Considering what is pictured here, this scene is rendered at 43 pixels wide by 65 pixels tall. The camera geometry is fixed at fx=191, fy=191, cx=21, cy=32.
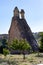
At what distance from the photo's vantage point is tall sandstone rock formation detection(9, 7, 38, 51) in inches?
1761

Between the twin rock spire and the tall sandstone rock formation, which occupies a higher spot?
the twin rock spire

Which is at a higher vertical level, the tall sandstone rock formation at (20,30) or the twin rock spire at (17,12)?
the twin rock spire at (17,12)

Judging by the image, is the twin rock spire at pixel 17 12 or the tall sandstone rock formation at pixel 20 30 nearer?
the tall sandstone rock formation at pixel 20 30

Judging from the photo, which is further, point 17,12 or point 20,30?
point 17,12

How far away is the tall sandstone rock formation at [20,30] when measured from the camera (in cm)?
4472

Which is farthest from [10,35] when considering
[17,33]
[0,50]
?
[0,50]

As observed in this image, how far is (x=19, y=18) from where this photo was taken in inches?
1889

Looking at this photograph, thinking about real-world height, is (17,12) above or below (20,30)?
above

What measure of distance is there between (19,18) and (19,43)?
17.3 metres

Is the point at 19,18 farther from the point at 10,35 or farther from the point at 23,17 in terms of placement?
the point at 10,35

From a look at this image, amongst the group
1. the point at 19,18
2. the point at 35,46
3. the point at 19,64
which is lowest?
the point at 19,64

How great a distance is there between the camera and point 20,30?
45.4 meters

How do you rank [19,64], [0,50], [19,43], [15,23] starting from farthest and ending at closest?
[15,23], [0,50], [19,43], [19,64]

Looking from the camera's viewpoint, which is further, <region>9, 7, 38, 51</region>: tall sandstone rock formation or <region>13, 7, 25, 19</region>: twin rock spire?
<region>13, 7, 25, 19</region>: twin rock spire
